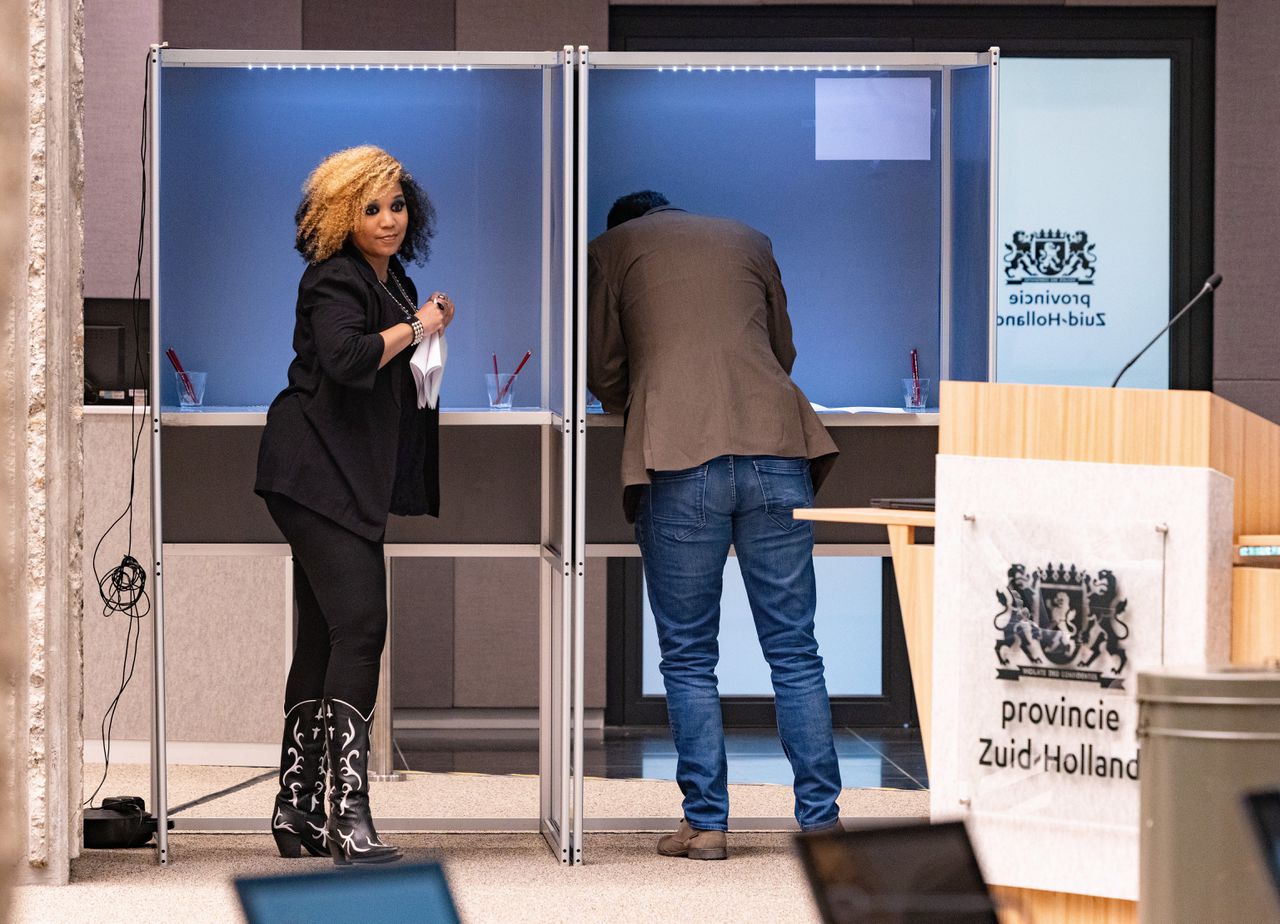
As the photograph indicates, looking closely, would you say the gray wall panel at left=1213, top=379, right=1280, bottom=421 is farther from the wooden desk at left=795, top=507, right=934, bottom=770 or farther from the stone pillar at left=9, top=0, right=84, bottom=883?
the stone pillar at left=9, top=0, right=84, bottom=883

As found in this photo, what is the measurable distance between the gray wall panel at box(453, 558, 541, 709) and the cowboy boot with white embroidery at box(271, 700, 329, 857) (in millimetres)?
2056

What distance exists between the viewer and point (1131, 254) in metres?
5.78

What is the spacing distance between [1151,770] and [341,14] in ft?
15.6

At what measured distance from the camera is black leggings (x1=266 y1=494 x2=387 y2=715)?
3.29 metres

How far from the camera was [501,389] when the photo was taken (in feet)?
13.3

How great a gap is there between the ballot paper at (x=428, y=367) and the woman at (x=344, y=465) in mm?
36

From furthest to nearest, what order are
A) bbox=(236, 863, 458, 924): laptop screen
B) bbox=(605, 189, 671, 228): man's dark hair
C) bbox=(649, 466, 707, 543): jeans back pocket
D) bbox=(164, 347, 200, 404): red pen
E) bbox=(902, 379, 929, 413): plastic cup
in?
bbox=(902, 379, 929, 413): plastic cup, bbox=(164, 347, 200, 404): red pen, bbox=(605, 189, 671, 228): man's dark hair, bbox=(649, 466, 707, 543): jeans back pocket, bbox=(236, 863, 458, 924): laptop screen

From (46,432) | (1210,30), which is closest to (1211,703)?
(46,432)

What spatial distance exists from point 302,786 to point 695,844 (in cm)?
92

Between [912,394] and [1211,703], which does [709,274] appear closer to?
[912,394]

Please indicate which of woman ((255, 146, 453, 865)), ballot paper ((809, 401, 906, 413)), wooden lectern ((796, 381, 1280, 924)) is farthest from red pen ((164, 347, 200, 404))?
wooden lectern ((796, 381, 1280, 924))

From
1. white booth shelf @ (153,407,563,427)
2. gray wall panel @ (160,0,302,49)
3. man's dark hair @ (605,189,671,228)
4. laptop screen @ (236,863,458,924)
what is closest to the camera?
laptop screen @ (236,863,458,924)

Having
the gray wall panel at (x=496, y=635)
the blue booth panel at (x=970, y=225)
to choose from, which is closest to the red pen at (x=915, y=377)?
the blue booth panel at (x=970, y=225)

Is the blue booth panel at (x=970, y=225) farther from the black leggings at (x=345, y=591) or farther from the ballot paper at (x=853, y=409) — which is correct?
the black leggings at (x=345, y=591)
